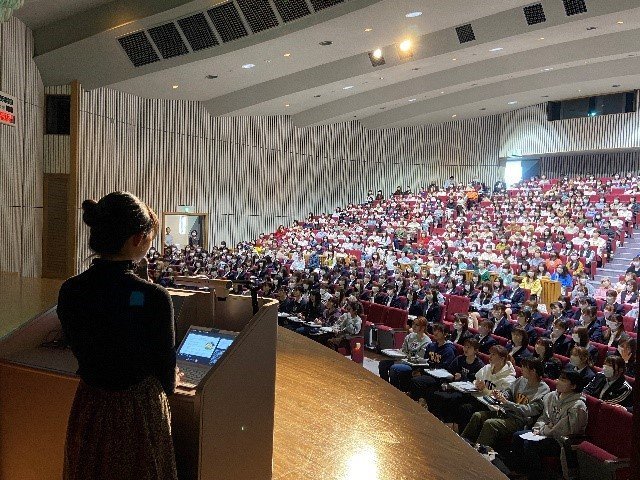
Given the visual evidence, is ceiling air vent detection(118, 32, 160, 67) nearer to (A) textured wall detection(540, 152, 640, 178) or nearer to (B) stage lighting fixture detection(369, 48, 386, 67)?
(B) stage lighting fixture detection(369, 48, 386, 67)

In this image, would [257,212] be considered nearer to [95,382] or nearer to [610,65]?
[610,65]

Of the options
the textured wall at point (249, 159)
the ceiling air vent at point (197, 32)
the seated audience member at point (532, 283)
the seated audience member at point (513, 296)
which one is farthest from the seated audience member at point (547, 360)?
the textured wall at point (249, 159)

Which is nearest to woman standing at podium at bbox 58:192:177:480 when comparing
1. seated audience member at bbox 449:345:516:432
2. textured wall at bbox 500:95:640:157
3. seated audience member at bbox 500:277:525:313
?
seated audience member at bbox 449:345:516:432

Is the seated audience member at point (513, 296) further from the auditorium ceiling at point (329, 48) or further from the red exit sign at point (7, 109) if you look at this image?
the red exit sign at point (7, 109)

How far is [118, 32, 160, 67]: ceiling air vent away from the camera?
450 inches

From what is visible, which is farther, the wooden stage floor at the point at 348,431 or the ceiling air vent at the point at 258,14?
the ceiling air vent at the point at 258,14

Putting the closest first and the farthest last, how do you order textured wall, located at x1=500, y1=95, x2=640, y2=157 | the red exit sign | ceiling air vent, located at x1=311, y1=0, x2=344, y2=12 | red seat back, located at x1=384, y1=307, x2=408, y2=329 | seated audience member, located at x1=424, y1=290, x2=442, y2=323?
red seat back, located at x1=384, y1=307, x2=408, y2=329
seated audience member, located at x1=424, y1=290, x2=442, y2=323
the red exit sign
ceiling air vent, located at x1=311, y1=0, x2=344, y2=12
textured wall, located at x1=500, y1=95, x2=640, y2=157

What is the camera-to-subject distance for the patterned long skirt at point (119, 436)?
5.49 feet

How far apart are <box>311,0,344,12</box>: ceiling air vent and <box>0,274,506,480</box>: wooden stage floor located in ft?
25.5

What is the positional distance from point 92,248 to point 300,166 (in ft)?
67.9

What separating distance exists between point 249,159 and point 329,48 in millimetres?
7552

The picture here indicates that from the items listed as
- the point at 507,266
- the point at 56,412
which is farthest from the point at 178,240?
the point at 56,412

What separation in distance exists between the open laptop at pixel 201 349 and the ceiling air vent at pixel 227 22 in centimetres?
945

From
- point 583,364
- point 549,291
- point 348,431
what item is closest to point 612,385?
point 583,364
